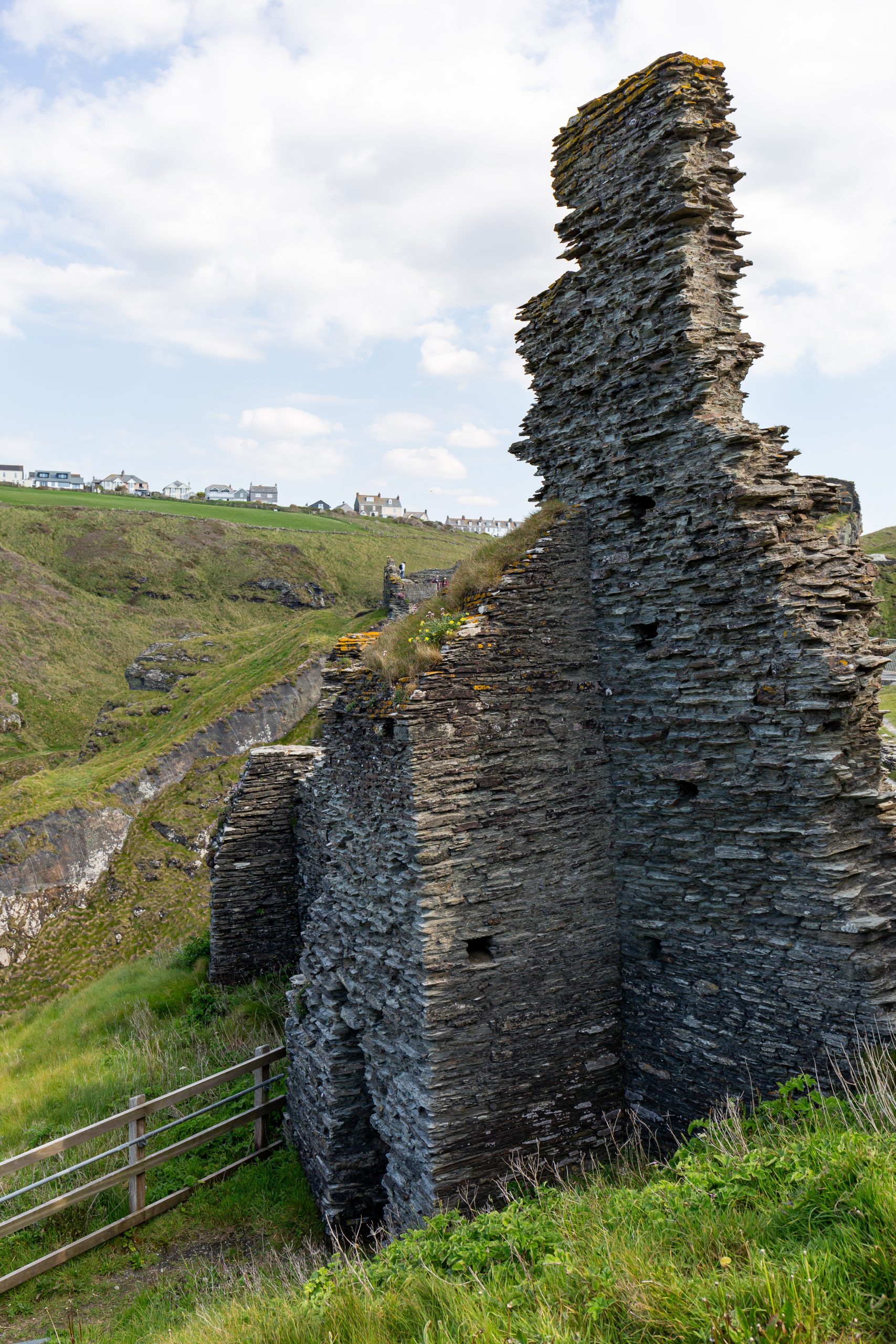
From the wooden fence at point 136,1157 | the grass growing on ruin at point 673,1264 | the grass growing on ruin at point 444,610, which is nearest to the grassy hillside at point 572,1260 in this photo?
the grass growing on ruin at point 673,1264

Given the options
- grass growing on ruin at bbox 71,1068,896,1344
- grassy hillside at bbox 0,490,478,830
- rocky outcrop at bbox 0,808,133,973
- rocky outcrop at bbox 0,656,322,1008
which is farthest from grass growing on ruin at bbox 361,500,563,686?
grassy hillside at bbox 0,490,478,830

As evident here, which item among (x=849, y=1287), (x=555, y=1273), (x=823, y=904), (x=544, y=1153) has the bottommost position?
(x=544, y=1153)

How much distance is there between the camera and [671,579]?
7.48m

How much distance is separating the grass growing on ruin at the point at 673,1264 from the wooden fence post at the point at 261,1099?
13.2ft

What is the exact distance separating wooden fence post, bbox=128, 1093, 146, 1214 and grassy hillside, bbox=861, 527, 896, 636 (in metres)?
20.4

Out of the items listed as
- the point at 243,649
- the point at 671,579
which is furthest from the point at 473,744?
the point at 243,649

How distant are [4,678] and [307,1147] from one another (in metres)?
51.3

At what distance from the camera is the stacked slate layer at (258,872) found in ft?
46.8

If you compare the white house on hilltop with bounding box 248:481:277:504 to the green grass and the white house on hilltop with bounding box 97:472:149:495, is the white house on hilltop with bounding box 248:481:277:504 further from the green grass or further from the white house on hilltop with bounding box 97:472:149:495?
the green grass

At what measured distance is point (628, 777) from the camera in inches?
319

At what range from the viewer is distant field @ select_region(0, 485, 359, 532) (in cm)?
9300

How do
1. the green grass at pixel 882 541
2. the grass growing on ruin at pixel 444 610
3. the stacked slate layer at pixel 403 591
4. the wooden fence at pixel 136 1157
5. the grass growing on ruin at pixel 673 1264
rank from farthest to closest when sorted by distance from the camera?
1. the green grass at pixel 882 541
2. the stacked slate layer at pixel 403 591
3. the wooden fence at pixel 136 1157
4. the grass growing on ruin at pixel 444 610
5. the grass growing on ruin at pixel 673 1264

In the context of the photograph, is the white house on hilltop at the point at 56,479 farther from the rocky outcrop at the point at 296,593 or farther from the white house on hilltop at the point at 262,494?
the rocky outcrop at the point at 296,593

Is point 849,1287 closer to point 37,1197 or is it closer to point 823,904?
point 823,904
